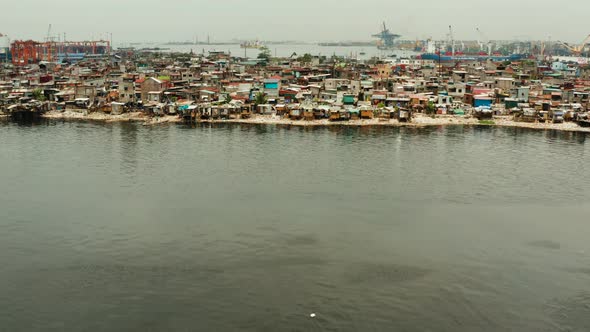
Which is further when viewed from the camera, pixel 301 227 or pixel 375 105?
pixel 375 105

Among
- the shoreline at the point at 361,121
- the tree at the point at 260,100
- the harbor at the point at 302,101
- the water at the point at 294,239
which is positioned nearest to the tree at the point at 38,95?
the harbor at the point at 302,101

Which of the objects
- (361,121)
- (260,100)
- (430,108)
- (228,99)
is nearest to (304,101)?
(260,100)

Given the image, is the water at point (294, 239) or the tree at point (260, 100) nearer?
the water at point (294, 239)

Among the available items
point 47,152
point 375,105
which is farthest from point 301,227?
point 375,105

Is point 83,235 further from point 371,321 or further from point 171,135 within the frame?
point 171,135

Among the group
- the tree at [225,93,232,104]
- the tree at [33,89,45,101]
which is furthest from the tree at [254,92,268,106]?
the tree at [33,89,45,101]

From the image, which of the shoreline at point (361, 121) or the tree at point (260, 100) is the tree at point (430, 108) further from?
the tree at point (260, 100)

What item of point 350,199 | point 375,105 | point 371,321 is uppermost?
point 375,105

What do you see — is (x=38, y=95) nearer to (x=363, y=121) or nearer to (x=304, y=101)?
(x=304, y=101)

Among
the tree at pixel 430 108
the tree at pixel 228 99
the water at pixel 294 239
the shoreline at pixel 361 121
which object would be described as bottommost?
the water at pixel 294 239
